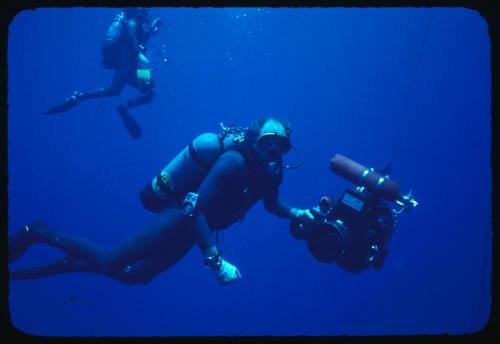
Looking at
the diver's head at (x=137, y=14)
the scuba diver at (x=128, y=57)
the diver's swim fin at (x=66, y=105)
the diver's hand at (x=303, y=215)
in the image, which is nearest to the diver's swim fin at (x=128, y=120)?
the scuba diver at (x=128, y=57)

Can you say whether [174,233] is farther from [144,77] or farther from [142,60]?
[142,60]

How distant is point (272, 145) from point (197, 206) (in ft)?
3.15

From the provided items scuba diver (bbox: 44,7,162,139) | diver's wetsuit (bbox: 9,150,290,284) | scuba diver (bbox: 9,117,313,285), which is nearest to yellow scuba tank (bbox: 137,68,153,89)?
scuba diver (bbox: 44,7,162,139)

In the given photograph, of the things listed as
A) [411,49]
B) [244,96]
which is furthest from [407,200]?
[244,96]

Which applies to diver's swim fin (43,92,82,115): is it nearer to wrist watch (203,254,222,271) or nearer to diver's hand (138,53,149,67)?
diver's hand (138,53,149,67)

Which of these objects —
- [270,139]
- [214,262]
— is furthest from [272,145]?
[214,262]

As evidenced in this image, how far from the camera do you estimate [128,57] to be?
7.26 metres

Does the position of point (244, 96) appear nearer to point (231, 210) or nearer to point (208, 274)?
point (208, 274)

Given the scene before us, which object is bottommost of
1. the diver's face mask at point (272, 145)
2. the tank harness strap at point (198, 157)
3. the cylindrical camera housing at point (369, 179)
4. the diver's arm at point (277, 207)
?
the diver's arm at point (277, 207)

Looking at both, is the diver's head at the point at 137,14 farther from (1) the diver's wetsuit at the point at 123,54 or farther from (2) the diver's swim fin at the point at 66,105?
(2) the diver's swim fin at the point at 66,105

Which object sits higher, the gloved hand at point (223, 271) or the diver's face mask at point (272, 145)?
the diver's face mask at point (272, 145)

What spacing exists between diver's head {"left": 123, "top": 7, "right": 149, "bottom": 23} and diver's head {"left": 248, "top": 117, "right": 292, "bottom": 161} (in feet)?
16.1

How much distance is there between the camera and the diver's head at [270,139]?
3488 millimetres

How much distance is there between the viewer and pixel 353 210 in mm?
3607
